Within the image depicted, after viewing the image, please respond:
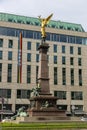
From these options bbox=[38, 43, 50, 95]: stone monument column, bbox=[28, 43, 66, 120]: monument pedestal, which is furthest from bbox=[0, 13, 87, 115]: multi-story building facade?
bbox=[28, 43, 66, 120]: monument pedestal

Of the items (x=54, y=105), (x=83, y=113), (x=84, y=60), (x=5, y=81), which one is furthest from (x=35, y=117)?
(x=84, y=60)

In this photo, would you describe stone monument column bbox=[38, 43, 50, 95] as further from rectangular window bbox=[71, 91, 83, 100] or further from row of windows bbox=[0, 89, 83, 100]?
rectangular window bbox=[71, 91, 83, 100]

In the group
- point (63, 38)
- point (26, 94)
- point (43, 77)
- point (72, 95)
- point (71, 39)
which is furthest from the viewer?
point (71, 39)

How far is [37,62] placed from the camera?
106m

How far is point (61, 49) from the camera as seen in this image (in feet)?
364

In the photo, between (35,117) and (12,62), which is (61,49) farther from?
(35,117)

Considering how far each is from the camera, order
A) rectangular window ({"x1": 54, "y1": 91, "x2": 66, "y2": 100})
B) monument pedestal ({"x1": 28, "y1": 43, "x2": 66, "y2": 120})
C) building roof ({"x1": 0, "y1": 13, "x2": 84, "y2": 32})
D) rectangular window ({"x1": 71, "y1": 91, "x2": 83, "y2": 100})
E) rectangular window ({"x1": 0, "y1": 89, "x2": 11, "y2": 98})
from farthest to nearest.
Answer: building roof ({"x1": 0, "y1": 13, "x2": 84, "y2": 32}), rectangular window ({"x1": 71, "y1": 91, "x2": 83, "y2": 100}), rectangular window ({"x1": 54, "y1": 91, "x2": 66, "y2": 100}), rectangular window ({"x1": 0, "y1": 89, "x2": 11, "y2": 98}), monument pedestal ({"x1": 28, "y1": 43, "x2": 66, "y2": 120})

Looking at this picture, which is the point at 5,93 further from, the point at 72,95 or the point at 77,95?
the point at 77,95

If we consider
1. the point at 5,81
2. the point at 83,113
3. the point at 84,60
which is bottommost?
the point at 83,113

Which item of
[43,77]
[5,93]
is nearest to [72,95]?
[5,93]

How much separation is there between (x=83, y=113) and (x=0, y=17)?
4200cm

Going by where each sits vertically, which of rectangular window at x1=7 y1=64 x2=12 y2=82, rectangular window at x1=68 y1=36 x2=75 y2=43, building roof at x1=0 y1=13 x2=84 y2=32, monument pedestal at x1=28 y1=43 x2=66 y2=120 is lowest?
monument pedestal at x1=28 y1=43 x2=66 y2=120

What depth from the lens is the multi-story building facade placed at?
333ft

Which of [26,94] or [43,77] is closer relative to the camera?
[43,77]
